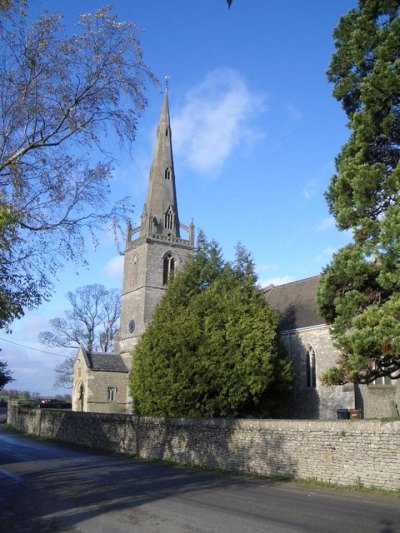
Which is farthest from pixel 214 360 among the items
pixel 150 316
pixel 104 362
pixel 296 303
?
pixel 104 362

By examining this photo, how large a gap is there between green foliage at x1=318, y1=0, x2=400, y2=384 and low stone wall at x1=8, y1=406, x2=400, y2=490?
5.37 ft

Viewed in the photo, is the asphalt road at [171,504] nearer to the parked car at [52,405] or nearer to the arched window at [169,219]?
the arched window at [169,219]

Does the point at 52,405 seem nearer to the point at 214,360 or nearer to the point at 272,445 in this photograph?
the point at 214,360

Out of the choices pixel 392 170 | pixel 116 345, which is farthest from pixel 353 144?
pixel 116 345

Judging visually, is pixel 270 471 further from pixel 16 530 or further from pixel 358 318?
pixel 16 530

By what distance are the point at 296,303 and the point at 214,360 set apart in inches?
494

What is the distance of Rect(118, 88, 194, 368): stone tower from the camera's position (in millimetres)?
52812

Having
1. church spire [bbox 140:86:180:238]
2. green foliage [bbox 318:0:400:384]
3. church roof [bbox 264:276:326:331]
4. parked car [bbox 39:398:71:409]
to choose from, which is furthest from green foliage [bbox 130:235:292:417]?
parked car [bbox 39:398:71:409]

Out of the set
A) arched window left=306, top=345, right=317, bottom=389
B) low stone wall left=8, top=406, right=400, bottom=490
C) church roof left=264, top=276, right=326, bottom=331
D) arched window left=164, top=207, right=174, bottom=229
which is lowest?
low stone wall left=8, top=406, right=400, bottom=490

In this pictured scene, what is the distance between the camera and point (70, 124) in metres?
11.4

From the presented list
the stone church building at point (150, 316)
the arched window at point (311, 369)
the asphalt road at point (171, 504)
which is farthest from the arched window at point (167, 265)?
the asphalt road at point (171, 504)

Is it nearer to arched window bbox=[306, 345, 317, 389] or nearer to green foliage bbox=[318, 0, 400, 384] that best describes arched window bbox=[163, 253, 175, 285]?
arched window bbox=[306, 345, 317, 389]

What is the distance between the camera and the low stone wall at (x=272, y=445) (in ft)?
45.5

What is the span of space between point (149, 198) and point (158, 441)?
3768 centimetres
